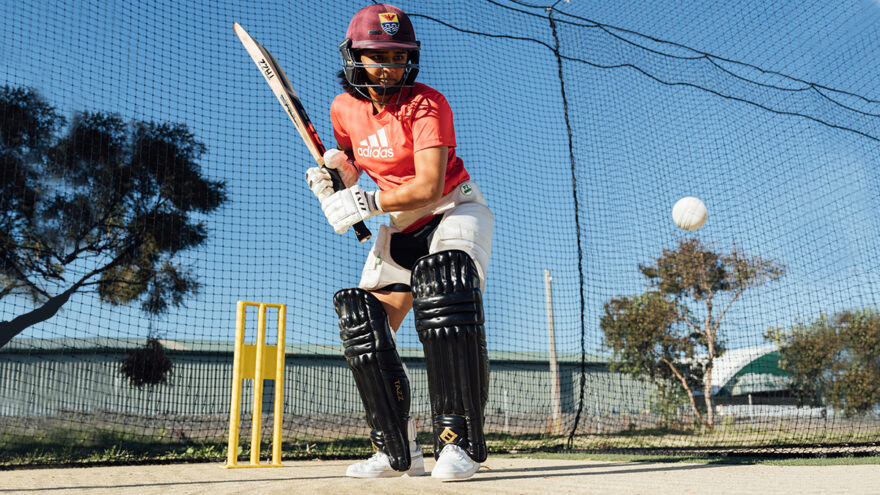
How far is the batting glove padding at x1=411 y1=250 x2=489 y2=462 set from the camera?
90.4 inches

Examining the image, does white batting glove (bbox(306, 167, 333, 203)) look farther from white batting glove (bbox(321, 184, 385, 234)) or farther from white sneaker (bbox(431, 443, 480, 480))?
white sneaker (bbox(431, 443, 480, 480))

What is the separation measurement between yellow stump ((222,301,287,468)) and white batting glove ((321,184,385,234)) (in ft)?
6.66

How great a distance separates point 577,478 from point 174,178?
9474 millimetres

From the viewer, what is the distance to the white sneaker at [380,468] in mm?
2670

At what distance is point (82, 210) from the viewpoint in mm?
9867

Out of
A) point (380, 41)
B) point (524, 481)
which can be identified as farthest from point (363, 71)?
point (524, 481)

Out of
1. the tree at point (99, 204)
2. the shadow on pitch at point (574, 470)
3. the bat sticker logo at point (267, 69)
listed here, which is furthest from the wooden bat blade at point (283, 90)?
the tree at point (99, 204)

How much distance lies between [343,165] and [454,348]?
1.01 m

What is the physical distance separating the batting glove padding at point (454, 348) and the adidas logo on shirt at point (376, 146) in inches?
22.2

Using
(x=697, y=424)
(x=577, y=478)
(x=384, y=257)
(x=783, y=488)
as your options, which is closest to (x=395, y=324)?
(x=384, y=257)

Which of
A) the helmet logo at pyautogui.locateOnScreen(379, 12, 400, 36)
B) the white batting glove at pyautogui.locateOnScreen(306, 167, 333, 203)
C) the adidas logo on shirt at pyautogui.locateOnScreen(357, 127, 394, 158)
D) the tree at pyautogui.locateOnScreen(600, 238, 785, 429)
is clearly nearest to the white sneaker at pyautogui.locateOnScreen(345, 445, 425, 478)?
the white batting glove at pyautogui.locateOnScreen(306, 167, 333, 203)

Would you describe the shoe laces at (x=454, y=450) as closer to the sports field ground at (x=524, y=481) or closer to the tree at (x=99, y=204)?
the sports field ground at (x=524, y=481)

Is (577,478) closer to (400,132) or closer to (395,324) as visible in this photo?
(395,324)

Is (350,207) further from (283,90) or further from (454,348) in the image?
(283,90)
